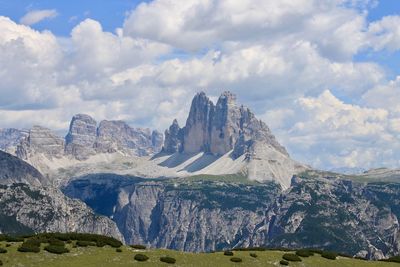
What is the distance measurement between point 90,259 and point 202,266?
13.2m

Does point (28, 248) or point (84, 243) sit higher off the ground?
point (84, 243)

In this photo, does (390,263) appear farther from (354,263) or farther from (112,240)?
(112,240)

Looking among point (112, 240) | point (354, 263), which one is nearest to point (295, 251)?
point (354, 263)

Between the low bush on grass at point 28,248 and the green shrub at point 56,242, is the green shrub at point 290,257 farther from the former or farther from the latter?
the low bush on grass at point 28,248

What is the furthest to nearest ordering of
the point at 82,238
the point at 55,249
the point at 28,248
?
the point at 82,238
the point at 55,249
the point at 28,248

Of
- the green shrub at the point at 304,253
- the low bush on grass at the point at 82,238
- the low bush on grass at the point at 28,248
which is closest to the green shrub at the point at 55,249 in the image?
the low bush on grass at the point at 28,248

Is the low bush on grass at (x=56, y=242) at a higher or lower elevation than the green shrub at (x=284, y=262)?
higher

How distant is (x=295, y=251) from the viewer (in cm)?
9256

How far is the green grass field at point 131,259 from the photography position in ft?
243

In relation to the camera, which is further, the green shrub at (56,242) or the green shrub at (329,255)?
the green shrub at (329,255)

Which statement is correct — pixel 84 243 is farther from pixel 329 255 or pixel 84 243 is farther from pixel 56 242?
pixel 329 255

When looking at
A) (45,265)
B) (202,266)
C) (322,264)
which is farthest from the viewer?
(322,264)

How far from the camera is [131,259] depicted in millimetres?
77750

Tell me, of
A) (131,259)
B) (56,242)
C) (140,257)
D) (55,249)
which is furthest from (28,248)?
(140,257)
